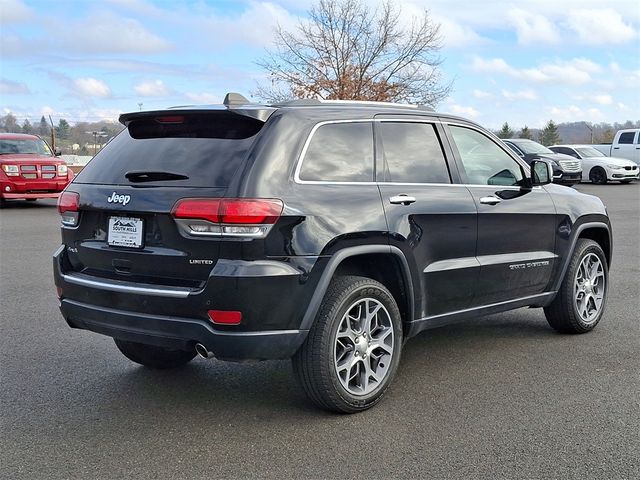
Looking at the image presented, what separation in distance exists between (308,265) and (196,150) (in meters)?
0.92

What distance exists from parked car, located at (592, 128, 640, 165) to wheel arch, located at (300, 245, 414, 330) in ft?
94.5

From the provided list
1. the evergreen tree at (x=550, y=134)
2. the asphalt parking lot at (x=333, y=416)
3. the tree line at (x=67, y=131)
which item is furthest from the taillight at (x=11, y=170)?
the evergreen tree at (x=550, y=134)

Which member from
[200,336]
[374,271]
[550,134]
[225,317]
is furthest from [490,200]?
[550,134]

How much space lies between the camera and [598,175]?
2820 centimetres

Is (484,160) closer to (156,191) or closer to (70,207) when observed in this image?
(156,191)

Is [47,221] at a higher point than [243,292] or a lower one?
lower

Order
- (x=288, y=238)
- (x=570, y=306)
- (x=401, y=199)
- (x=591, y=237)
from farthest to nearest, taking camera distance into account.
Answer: (x=591, y=237)
(x=570, y=306)
(x=401, y=199)
(x=288, y=238)

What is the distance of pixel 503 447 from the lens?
12.5 feet

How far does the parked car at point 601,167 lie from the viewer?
2769 cm

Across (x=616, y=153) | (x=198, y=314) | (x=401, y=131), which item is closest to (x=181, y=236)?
(x=198, y=314)

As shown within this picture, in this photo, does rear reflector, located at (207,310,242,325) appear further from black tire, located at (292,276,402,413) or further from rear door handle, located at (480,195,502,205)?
rear door handle, located at (480,195,502,205)

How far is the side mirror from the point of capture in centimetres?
570

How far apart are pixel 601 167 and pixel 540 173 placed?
2397cm

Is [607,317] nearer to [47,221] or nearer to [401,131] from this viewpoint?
[401,131]
